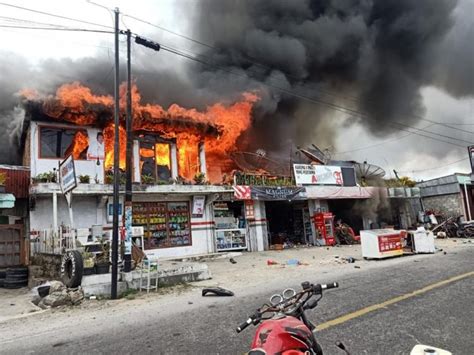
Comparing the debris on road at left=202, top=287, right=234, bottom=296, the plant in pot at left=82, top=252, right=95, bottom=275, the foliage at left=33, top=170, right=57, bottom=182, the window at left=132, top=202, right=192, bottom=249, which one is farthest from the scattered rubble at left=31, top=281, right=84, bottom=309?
the window at left=132, top=202, right=192, bottom=249

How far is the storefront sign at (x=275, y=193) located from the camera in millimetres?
18141

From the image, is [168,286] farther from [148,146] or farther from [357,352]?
[148,146]

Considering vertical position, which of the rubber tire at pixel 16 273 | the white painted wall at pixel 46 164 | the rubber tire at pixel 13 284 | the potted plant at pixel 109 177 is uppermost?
the white painted wall at pixel 46 164

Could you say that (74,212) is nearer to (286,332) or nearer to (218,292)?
(218,292)

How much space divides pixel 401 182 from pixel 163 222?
60.5 feet

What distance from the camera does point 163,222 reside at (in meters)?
16.6

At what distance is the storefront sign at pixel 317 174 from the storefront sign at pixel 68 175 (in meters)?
12.6

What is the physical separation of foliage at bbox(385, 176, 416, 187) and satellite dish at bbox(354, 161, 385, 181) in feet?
4.00

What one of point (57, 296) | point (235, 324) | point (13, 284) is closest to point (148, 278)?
point (57, 296)

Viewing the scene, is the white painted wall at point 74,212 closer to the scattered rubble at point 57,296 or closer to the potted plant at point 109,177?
the potted plant at point 109,177

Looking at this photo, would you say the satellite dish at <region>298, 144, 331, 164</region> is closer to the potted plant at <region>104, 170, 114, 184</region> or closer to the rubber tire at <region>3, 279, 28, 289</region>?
the potted plant at <region>104, 170, 114, 184</region>

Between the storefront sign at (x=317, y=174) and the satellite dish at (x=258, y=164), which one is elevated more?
the satellite dish at (x=258, y=164)

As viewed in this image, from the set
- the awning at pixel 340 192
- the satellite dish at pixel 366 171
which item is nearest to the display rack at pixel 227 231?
the awning at pixel 340 192

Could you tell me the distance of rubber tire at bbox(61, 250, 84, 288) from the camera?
29.0ft
